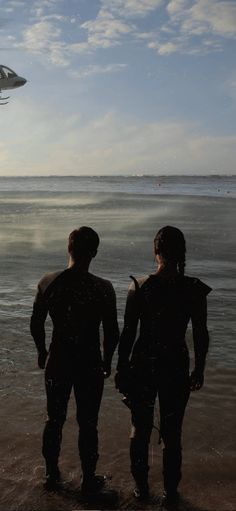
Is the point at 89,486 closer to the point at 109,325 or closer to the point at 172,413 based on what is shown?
the point at 172,413

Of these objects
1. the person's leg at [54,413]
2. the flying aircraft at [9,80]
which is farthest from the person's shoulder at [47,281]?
the flying aircraft at [9,80]

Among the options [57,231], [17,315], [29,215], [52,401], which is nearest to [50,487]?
[52,401]

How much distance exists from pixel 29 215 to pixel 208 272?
74.0ft

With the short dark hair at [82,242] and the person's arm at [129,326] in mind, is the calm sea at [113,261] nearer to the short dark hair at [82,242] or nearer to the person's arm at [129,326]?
the person's arm at [129,326]

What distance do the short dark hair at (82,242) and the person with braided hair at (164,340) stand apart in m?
0.45

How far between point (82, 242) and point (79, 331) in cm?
68

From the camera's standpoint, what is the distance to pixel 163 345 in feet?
11.9

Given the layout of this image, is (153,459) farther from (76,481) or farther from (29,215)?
(29,215)

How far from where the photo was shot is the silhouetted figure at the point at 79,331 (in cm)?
372

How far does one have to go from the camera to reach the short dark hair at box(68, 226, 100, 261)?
3711 millimetres

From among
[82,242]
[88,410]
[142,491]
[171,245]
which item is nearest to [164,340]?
[171,245]

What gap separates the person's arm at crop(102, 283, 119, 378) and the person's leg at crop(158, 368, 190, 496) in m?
0.47

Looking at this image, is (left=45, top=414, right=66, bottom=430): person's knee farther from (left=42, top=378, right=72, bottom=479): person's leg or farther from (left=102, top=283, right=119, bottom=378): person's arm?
(left=102, top=283, right=119, bottom=378): person's arm

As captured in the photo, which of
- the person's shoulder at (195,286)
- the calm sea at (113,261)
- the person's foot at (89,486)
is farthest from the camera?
the calm sea at (113,261)
